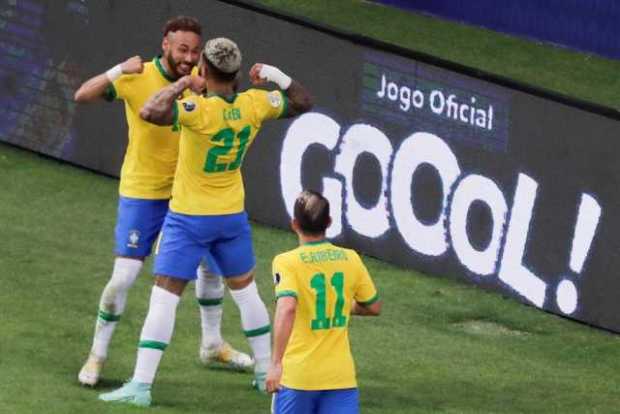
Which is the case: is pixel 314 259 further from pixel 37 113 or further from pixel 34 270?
pixel 37 113

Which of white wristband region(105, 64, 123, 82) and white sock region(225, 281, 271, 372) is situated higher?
white wristband region(105, 64, 123, 82)

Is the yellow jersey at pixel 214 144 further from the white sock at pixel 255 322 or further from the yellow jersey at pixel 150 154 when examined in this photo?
the white sock at pixel 255 322

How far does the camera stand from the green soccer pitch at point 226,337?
39.6 feet

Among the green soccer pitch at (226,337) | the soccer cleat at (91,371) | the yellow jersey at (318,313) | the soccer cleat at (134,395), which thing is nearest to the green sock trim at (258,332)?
the green soccer pitch at (226,337)

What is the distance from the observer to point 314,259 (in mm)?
9859

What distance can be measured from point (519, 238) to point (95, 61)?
14.3 feet

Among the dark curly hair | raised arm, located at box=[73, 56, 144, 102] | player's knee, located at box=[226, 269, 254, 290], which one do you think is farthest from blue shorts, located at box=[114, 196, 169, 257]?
the dark curly hair

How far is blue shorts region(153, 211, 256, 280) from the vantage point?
11.5 m

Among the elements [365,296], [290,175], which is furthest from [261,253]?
[365,296]

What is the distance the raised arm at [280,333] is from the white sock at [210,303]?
258cm

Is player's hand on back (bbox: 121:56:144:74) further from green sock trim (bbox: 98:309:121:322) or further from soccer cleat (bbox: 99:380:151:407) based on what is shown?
soccer cleat (bbox: 99:380:151:407)

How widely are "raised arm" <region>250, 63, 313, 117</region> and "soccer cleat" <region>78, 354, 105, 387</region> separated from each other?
1909 mm

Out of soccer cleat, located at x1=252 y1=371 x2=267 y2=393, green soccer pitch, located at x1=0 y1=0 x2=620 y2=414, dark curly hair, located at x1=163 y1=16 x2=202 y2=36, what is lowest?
green soccer pitch, located at x1=0 y1=0 x2=620 y2=414

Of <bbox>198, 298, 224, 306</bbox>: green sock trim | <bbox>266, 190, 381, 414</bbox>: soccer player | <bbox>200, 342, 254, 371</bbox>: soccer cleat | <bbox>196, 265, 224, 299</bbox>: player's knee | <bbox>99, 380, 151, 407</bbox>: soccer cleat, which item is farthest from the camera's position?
<bbox>200, 342, 254, 371</bbox>: soccer cleat
